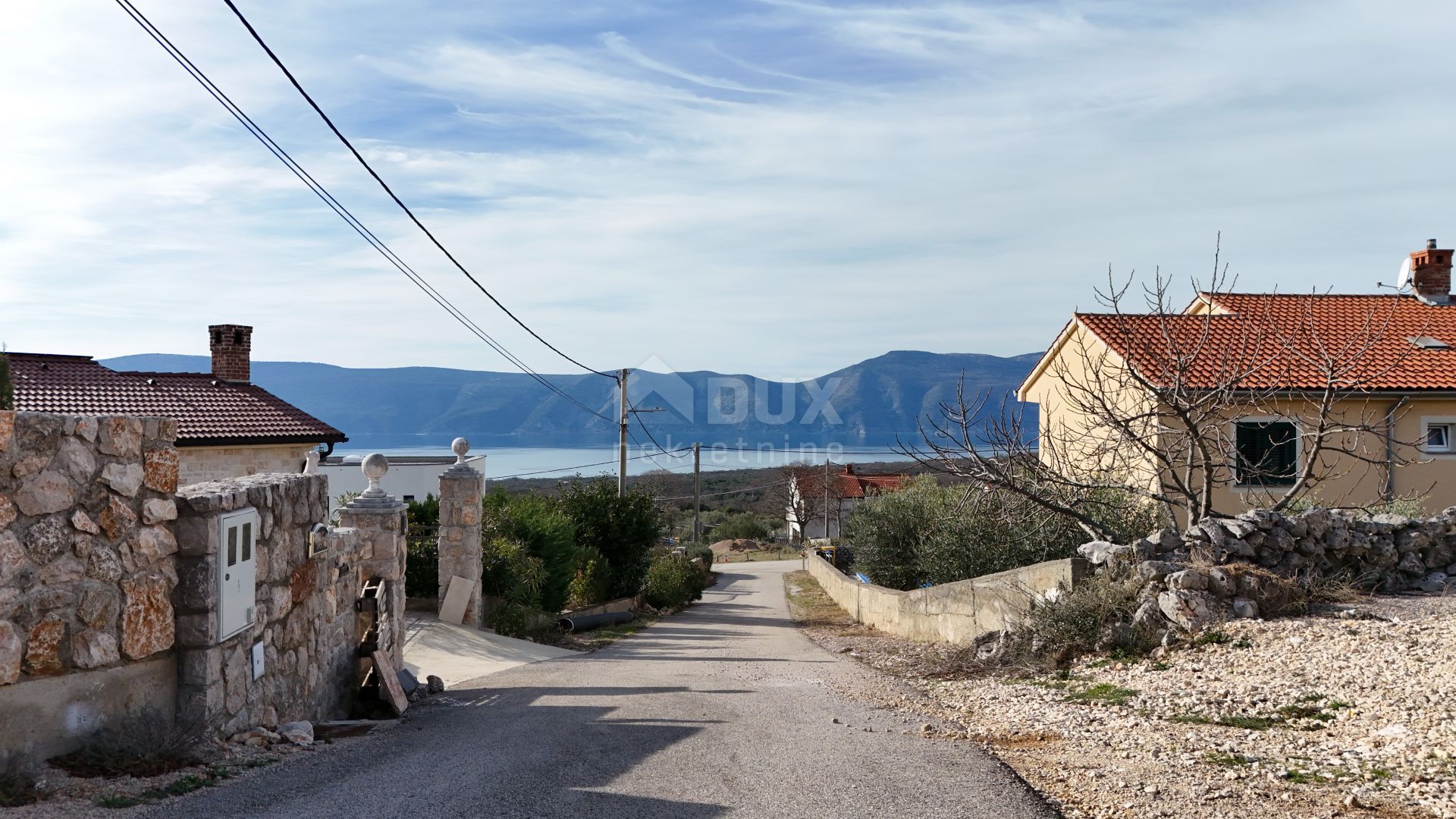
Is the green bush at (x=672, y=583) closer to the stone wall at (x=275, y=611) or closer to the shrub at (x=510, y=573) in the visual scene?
the shrub at (x=510, y=573)

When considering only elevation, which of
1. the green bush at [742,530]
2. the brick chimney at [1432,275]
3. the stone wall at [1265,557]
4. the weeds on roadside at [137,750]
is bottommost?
the green bush at [742,530]

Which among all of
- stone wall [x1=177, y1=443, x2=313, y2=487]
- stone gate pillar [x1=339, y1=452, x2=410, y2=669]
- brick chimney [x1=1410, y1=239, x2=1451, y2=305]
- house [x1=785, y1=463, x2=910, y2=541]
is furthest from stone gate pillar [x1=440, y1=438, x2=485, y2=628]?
house [x1=785, y1=463, x2=910, y2=541]

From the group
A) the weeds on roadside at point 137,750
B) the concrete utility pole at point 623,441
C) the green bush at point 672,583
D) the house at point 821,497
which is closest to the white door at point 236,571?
the weeds on roadside at point 137,750

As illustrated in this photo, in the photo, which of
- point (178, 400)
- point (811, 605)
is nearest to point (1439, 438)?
point (811, 605)

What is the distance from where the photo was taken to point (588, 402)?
72375 mm

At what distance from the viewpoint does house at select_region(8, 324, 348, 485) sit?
2212 cm

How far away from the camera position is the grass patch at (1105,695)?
316 inches

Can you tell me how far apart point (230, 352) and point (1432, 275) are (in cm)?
3012

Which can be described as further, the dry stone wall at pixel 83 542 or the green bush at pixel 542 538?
the green bush at pixel 542 538

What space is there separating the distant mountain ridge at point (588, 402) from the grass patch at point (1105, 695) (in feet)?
193

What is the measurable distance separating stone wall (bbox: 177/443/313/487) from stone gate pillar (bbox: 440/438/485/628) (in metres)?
7.67

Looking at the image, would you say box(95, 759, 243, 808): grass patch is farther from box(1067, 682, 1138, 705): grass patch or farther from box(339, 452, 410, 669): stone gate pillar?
box(1067, 682, 1138, 705): grass patch

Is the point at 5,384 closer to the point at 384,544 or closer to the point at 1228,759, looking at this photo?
the point at 384,544

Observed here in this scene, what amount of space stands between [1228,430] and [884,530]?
7771 mm
